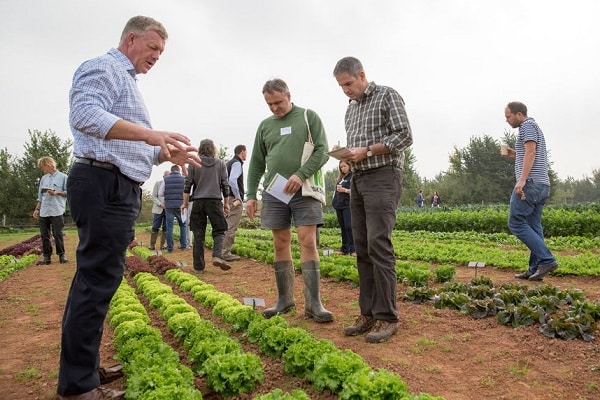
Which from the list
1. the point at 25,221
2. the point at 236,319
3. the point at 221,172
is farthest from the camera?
the point at 25,221

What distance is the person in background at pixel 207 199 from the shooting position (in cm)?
820

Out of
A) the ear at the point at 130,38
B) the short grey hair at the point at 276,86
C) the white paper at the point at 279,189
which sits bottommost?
the white paper at the point at 279,189

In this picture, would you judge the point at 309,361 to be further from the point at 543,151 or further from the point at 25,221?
the point at 25,221

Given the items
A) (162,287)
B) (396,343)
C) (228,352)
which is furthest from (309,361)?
(162,287)

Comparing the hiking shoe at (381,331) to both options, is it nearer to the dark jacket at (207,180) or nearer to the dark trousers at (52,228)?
the dark jacket at (207,180)

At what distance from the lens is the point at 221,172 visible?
844cm

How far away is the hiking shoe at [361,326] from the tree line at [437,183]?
3450cm

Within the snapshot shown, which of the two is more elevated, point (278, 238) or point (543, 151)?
point (543, 151)

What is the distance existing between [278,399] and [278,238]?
261 centimetres

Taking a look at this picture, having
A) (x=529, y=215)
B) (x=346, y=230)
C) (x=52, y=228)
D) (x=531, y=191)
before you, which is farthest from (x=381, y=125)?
(x=52, y=228)

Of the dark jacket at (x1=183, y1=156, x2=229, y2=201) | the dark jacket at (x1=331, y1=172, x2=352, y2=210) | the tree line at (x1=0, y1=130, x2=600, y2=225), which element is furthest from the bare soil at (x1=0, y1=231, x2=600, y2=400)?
the tree line at (x1=0, y1=130, x2=600, y2=225)

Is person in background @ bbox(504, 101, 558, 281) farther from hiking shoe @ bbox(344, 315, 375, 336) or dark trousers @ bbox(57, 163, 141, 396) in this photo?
dark trousers @ bbox(57, 163, 141, 396)

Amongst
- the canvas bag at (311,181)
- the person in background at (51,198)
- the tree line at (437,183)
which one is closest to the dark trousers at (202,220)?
the person in background at (51,198)

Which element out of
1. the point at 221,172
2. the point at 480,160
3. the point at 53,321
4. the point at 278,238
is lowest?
the point at 53,321
